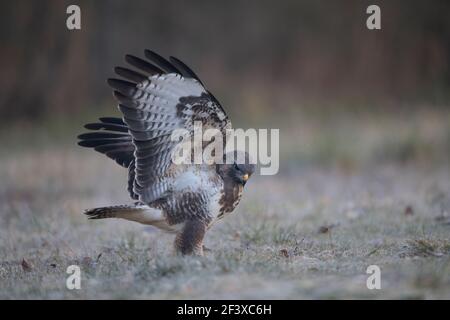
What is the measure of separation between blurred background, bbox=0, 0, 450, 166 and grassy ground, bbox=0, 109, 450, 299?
9.18 ft

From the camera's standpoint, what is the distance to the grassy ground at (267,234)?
5031 mm

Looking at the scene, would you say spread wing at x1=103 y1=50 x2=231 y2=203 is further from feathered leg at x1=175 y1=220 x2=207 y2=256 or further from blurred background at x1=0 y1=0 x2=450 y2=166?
blurred background at x1=0 y1=0 x2=450 y2=166

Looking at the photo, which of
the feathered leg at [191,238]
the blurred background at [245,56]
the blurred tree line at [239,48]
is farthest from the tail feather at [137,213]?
the blurred tree line at [239,48]

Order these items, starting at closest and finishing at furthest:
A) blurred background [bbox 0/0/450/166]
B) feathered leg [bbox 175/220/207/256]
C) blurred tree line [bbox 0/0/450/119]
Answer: feathered leg [bbox 175/220/207/256], blurred background [bbox 0/0/450/166], blurred tree line [bbox 0/0/450/119]

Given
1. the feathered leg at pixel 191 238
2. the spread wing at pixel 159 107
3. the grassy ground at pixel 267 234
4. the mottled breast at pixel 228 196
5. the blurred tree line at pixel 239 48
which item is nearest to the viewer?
the grassy ground at pixel 267 234

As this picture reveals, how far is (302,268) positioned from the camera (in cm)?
541

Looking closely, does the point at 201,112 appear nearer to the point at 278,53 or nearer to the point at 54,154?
the point at 54,154

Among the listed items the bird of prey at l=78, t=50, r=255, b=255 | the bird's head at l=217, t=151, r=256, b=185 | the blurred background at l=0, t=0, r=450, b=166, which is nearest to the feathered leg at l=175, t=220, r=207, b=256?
the bird of prey at l=78, t=50, r=255, b=255

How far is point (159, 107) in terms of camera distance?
582cm

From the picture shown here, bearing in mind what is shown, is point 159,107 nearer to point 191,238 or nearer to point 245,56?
point 191,238

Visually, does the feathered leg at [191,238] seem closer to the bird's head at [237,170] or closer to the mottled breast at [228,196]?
the mottled breast at [228,196]

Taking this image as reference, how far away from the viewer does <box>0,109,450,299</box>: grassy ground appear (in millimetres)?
5031

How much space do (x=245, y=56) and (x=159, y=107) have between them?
472 inches

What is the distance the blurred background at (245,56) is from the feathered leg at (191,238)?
26.6 feet
